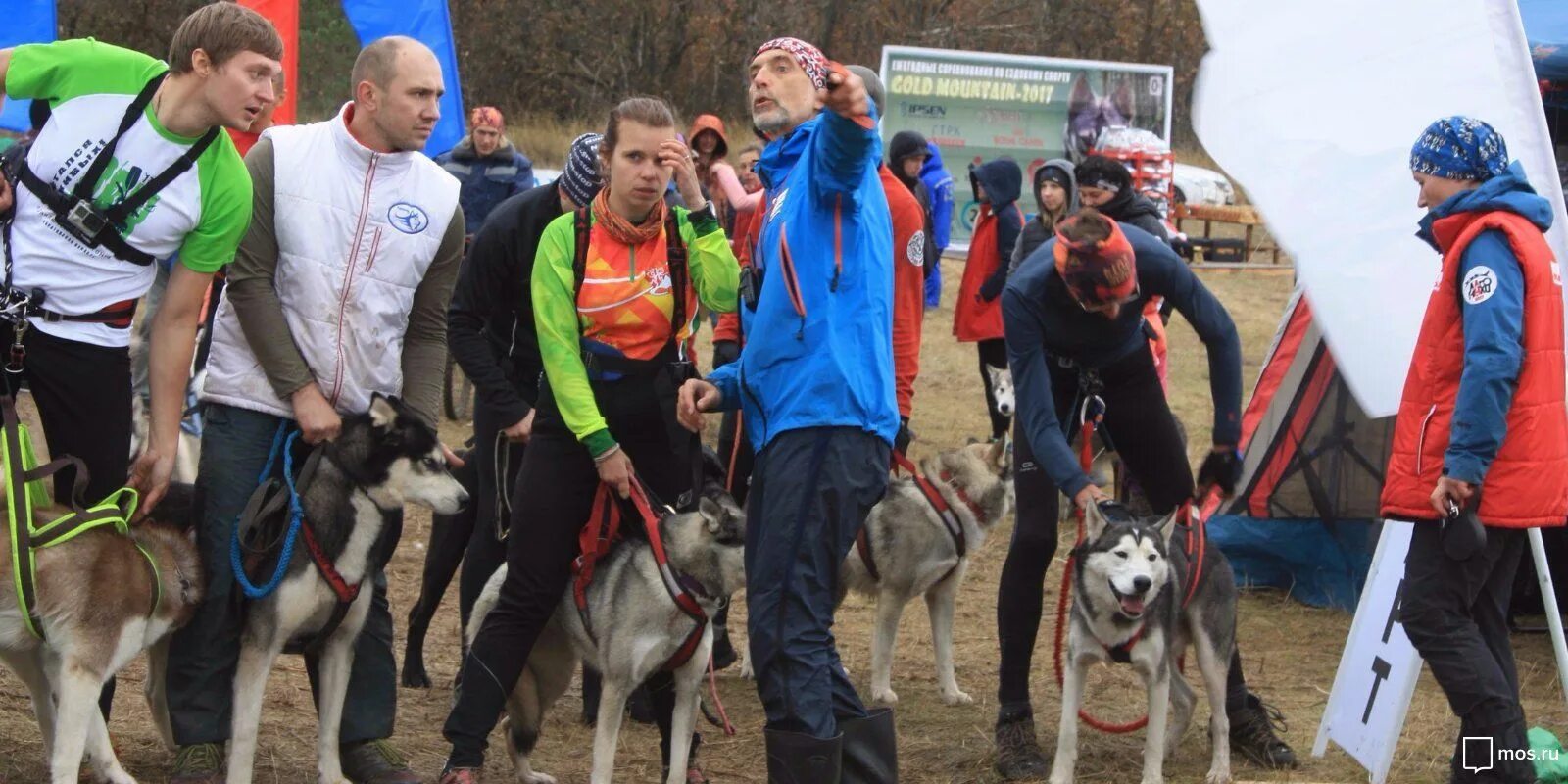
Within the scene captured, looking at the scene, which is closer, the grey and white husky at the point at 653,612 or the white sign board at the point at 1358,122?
the grey and white husky at the point at 653,612

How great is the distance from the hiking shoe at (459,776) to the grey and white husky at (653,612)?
1.06 feet

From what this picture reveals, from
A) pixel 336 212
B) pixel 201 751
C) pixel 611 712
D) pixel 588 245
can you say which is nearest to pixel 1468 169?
pixel 588 245

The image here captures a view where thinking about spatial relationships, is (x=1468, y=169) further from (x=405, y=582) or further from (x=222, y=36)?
(x=405, y=582)

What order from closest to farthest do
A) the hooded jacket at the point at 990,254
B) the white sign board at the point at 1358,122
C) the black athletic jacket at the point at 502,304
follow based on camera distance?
the black athletic jacket at the point at 502,304 < the white sign board at the point at 1358,122 < the hooded jacket at the point at 990,254

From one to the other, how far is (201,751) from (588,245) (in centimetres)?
163

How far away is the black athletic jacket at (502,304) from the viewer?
4.34m

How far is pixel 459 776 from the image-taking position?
4.11 meters

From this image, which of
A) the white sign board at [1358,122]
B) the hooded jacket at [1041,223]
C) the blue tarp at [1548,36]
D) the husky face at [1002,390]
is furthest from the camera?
the husky face at [1002,390]

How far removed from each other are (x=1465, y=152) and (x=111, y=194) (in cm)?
347

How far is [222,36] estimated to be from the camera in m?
3.58

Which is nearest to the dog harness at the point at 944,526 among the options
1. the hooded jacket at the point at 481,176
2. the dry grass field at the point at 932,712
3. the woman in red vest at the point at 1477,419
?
the dry grass field at the point at 932,712

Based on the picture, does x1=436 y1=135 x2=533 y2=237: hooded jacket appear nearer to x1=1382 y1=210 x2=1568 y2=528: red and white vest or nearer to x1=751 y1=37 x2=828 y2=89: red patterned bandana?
x1=751 y1=37 x2=828 y2=89: red patterned bandana

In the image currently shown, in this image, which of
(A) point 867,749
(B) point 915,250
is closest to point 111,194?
(A) point 867,749

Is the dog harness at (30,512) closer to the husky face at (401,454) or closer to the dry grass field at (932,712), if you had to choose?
the husky face at (401,454)
